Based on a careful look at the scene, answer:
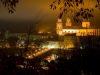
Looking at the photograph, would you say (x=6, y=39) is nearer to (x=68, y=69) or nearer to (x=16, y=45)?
(x=16, y=45)

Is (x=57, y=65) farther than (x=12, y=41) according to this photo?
No

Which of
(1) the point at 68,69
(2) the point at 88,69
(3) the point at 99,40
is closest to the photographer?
(1) the point at 68,69

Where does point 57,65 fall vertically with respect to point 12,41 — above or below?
below

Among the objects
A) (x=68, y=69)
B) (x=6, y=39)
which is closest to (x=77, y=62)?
(x=68, y=69)

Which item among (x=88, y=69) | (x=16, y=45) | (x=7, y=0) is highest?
(x=7, y=0)

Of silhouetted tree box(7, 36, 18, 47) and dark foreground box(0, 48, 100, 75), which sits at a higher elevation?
silhouetted tree box(7, 36, 18, 47)

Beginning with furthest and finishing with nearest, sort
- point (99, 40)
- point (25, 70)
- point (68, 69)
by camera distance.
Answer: point (99, 40), point (68, 69), point (25, 70)

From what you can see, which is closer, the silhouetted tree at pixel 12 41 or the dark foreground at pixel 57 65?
the dark foreground at pixel 57 65

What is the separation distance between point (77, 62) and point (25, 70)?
2.05m

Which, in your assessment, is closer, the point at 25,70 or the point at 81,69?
the point at 25,70

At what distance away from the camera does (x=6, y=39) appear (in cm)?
973

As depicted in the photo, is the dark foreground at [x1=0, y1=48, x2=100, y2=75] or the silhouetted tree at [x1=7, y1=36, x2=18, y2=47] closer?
the dark foreground at [x1=0, y1=48, x2=100, y2=75]

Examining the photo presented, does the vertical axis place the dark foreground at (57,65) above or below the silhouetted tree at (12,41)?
below

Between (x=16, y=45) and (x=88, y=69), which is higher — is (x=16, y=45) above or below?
above
